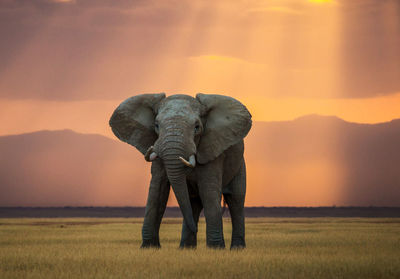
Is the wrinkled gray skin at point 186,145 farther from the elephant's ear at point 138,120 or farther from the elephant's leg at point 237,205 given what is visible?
the elephant's leg at point 237,205

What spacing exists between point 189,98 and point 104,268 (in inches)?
246

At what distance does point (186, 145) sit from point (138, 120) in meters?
2.59

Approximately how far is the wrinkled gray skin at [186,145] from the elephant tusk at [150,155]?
19 mm

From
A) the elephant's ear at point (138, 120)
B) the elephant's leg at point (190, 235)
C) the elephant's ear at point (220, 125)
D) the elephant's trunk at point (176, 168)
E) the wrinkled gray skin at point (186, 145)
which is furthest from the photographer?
the elephant's leg at point (190, 235)

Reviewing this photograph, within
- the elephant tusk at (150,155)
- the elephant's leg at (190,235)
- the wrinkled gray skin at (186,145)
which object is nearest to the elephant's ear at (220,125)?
the wrinkled gray skin at (186,145)

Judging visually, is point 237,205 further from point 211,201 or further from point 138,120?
point 138,120

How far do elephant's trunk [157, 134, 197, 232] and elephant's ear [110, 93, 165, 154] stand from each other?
1.85m

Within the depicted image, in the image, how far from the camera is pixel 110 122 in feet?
69.2

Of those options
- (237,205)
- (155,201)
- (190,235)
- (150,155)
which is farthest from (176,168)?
(237,205)

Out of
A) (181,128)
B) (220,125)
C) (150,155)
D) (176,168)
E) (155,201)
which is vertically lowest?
(155,201)

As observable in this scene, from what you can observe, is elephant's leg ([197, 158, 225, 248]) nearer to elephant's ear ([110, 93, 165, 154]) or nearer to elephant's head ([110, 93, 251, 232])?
elephant's head ([110, 93, 251, 232])

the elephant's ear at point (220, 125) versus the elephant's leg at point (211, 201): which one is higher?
the elephant's ear at point (220, 125)

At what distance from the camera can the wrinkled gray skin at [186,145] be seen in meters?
18.4

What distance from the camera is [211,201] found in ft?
64.3
